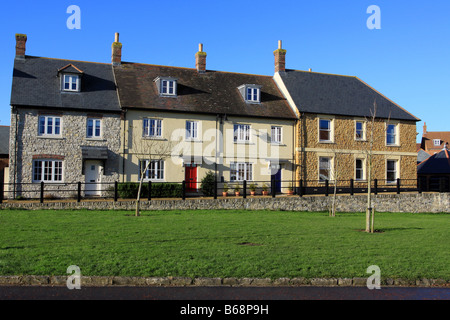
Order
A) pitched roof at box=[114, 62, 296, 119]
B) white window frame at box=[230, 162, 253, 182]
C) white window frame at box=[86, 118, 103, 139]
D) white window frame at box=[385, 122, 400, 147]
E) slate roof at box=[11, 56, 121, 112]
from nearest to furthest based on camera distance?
slate roof at box=[11, 56, 121, 112]
white window frame at box=[86, 118, 103, 139]
pitched roof at box=[114, 62, 296, 119]
white window frame at box=[230, 162, 253, 182]
white window frame at box=[385, 122, 400, 147]

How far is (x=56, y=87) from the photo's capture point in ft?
89.7

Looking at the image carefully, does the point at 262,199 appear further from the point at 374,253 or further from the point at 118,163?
the point at 374,253

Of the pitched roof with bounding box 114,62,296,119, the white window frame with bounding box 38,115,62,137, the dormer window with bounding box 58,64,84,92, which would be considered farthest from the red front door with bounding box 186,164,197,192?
the dormer window with bounding box 58,64,84,92

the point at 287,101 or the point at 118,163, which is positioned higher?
the point at 287,101

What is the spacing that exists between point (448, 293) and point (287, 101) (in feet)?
83.9

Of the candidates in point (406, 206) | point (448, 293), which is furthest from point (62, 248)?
point (406, 206)

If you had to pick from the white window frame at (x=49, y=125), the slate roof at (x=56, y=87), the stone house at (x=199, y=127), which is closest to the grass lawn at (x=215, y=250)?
the white window frame at (x=49, y=125)

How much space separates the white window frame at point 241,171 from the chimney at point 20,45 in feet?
49.4

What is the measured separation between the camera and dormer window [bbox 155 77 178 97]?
29.2 metres

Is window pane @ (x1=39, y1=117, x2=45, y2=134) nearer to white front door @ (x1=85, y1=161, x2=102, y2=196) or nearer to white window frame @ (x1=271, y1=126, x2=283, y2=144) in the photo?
white front door @ (x1=85, y1=161, x2=102, y2=196)

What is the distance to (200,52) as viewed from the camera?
107 ft

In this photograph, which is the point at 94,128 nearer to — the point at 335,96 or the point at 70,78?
the point at 70,78

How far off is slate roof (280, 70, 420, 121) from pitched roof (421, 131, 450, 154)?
4784cm

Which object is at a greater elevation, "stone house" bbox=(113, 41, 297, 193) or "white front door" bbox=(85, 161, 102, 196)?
"stone house" bbox=(113, 41, 297, 193)
